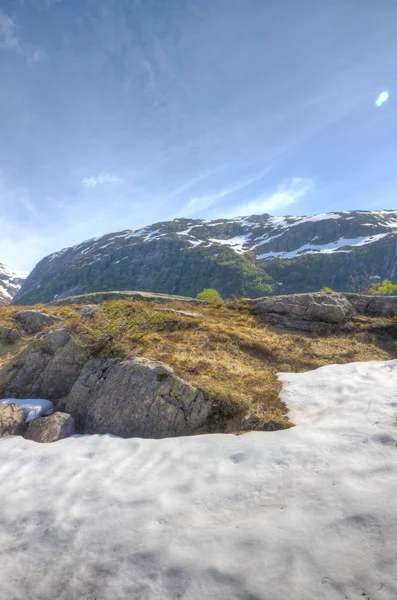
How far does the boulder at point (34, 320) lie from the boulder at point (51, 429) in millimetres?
9504

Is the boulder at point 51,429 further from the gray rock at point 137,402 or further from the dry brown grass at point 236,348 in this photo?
the dry brown grass at point 236,348

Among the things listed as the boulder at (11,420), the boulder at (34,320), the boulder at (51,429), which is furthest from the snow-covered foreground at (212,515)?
the boulder at (34,320)

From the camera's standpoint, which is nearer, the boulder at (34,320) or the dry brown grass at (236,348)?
the dry brown grass at (236,348)

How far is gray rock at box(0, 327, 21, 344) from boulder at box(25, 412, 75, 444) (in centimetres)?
983

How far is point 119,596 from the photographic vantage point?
3895 mm

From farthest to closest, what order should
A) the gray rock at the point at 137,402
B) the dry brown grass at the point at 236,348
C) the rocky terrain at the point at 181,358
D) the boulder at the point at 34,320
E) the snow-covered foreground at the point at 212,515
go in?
the boulder at the point at 34,320
the dry brown grass at the point at 236,348
the rocky terrain at the point at 181,358
the gray rock at the point at 137,402
the snow-covered foreground at the point at 212,515

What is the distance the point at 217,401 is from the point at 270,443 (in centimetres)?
225

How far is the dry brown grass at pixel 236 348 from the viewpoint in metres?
8.82

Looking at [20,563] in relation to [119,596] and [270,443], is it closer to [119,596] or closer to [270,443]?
[119,596]

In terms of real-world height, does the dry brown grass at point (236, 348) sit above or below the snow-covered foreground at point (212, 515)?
above

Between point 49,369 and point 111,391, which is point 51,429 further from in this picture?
point 49,369

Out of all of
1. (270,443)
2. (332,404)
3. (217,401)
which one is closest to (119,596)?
(270,443)

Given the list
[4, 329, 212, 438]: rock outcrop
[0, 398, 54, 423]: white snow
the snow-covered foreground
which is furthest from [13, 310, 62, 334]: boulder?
the snow-covered foreground

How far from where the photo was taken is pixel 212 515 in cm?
502
